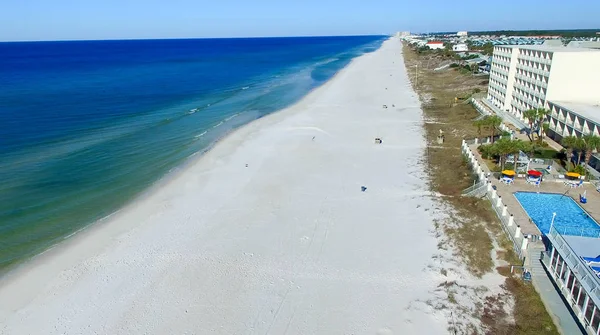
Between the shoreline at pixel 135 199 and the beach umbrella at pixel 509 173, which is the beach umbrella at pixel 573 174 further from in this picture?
the shoreline at pixel 135 199

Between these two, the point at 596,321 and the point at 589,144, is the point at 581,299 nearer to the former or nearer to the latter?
the point at 596,321

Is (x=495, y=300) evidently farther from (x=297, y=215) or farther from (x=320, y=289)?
(x=297, y=215)

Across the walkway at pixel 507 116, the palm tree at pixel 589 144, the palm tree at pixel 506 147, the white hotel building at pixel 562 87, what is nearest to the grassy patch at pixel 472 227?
the walkway at pixel 507 116

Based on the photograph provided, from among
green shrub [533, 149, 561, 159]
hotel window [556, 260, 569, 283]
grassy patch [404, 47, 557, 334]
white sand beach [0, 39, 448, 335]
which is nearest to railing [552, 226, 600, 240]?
grassy patch [404, 47, 557, 334]

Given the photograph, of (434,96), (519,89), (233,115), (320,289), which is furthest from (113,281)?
(434,96)

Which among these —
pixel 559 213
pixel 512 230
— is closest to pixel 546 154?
pixel 559 213
